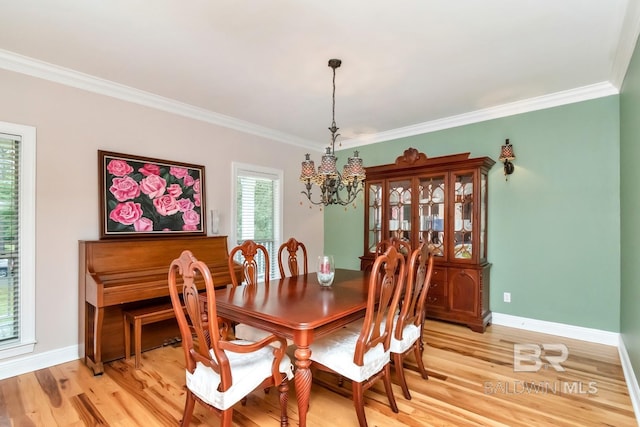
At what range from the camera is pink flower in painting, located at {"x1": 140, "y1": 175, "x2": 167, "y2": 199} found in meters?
3.24

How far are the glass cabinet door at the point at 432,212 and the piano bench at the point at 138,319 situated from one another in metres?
2.89

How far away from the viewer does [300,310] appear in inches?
73.9

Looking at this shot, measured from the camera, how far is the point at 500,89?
3.22 m

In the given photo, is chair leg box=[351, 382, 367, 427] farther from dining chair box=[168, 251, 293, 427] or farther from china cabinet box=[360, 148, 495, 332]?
china cabinet box=[360, 148, 495, 332]

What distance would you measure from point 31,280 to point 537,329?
489cm

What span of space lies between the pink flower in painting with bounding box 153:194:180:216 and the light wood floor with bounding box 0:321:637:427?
1441mm

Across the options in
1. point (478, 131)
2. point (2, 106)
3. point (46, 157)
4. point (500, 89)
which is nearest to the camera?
point (2, 106)

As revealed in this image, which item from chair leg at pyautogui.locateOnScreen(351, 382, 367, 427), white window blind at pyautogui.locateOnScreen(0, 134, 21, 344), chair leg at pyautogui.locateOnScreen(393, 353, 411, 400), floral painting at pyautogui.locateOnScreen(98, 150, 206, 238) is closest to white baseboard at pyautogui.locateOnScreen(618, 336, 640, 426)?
chair leg at pyautogui.locateOnScreen(393, 353, 411, 400)

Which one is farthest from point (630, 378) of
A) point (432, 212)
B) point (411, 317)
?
point (432, 212)

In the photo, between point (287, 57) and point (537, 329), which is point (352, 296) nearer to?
point (287, 57)

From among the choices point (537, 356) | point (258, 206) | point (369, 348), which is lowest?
point (537, 356)

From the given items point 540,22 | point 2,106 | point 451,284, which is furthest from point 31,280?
point 540,22

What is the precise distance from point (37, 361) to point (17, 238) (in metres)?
1.03

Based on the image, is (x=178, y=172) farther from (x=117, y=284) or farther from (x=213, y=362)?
(x=213, y=362)
